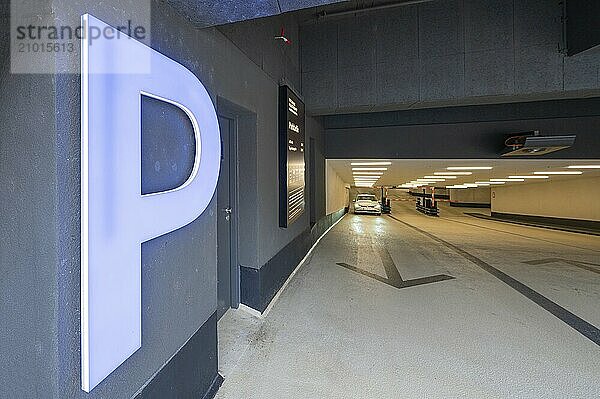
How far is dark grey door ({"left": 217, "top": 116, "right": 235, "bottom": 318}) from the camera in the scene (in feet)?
11.3

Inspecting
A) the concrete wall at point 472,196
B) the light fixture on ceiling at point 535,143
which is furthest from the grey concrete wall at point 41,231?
the concrete wall at point 472,196

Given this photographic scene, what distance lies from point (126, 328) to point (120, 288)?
187mm

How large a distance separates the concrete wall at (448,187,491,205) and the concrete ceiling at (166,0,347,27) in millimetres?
26315

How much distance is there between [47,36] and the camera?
3.72 ft

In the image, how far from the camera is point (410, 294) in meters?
4.29

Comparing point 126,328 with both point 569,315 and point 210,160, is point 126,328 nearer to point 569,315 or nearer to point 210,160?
point 210,160

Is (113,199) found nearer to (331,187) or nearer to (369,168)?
(369,168)

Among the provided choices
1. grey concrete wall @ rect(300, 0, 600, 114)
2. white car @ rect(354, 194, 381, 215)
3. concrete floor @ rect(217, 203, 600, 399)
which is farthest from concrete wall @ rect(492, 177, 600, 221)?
grey concrete wall @ rect(300, 0, 600, 114)

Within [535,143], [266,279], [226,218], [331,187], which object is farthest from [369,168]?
[226,218]

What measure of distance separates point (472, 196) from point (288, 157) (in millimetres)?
26390

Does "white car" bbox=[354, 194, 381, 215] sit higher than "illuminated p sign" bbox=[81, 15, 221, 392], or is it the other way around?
"illuminated p sign" bbox=[81, 15, 221, 392]

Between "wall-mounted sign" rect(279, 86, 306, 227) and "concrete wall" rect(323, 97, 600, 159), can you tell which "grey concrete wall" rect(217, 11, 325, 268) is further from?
"concrete wall" rect(323, 97, 600, 159)

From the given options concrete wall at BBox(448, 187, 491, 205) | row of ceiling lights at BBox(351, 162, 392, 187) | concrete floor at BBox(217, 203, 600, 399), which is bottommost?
concrete floor at BBox(217, 203, 600, 399)

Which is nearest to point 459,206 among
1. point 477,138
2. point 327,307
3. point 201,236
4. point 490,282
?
point 477,138
